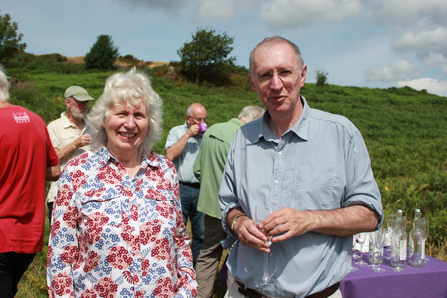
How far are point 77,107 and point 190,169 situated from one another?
5.61 ft

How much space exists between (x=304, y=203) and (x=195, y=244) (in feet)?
10.3

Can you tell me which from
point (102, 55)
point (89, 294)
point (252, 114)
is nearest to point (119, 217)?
point (89, 294)

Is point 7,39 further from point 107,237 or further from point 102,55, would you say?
point 107,237

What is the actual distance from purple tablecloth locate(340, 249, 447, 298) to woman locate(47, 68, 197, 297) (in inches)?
54.9

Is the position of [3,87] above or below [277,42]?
below

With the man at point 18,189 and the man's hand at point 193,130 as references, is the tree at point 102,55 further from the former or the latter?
the man at point 18,189

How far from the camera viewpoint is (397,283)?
8.50 feet

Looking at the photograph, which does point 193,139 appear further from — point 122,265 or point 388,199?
point 388,199

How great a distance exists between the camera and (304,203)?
163cm

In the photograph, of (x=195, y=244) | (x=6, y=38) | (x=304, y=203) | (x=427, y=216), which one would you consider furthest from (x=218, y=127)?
(x=6, y=38)

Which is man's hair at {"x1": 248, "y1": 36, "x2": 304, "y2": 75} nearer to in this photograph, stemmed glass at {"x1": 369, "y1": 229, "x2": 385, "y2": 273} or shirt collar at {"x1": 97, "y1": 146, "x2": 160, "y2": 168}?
shirt collar at {"x1": 97, "y1": 146, "x2": 160, "y2": 168}

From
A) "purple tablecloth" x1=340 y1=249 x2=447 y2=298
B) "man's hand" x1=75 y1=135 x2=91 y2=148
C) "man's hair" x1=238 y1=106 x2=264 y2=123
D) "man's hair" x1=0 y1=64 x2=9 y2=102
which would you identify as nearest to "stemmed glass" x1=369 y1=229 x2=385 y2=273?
"purple tablecloth" x1=340 y1=249 x2=447 y2=298

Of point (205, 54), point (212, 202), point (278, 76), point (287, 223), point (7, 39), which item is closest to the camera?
point (287, 223)

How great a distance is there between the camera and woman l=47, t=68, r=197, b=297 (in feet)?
5.53
